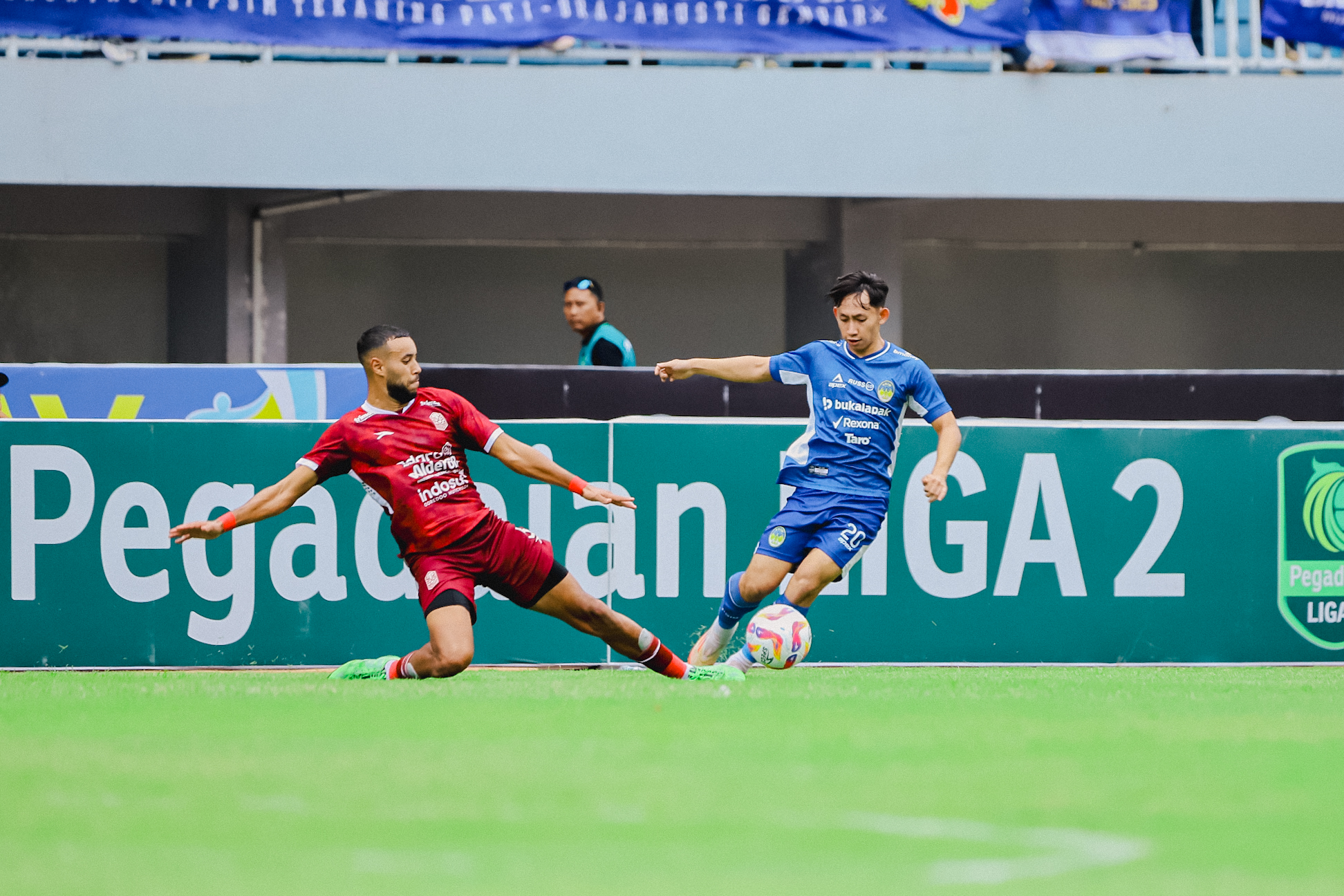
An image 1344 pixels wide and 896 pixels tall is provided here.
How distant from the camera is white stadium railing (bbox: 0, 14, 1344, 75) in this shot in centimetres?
1509

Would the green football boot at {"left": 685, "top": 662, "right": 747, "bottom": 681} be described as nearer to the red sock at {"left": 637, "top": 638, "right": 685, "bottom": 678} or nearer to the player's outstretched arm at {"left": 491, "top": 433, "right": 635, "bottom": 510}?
the red sock at {"left": 637, "top": 638, "right": 685, "bottom": 678}

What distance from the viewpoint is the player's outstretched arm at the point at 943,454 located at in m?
7.52

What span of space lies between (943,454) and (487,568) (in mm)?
2144

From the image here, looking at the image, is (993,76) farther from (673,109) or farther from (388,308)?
(388,308)

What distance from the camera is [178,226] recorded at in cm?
1761

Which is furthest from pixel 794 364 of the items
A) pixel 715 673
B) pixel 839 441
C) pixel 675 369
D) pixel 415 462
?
pixel 415 462

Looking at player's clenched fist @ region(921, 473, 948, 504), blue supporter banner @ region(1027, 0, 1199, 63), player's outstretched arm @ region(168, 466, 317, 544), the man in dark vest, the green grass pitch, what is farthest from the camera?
blue supporter banner @ region(1027, 0, 1199, 63)

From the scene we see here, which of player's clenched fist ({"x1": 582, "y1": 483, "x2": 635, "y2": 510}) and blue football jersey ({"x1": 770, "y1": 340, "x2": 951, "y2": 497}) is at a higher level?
blue football jersey ({"x1": 770, "y1": 340, "x2": 951, "y2": 497})

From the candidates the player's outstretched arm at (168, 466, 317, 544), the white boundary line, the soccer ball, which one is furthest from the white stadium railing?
the soccer ball

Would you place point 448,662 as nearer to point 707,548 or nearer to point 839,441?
point 839,441

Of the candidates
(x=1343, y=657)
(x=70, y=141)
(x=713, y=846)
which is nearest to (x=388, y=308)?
(x=70, y=141)

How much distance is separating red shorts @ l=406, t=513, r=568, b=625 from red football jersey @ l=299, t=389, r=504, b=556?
6 centimetres

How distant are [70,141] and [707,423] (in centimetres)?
800

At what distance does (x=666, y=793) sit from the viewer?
15.6ft
